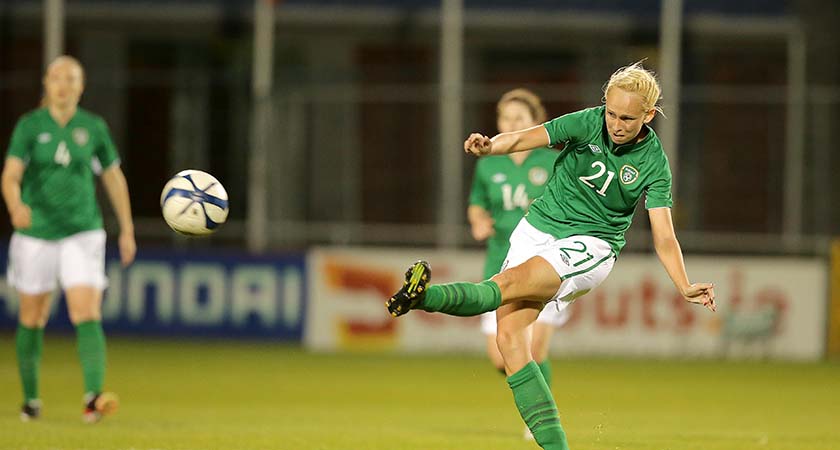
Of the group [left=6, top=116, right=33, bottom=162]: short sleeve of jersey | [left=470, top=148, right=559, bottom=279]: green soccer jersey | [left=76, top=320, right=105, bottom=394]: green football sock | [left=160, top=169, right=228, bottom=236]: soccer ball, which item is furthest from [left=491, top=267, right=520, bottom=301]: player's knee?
[left=6, top=116, right=33, bottom=162]: short sleeve of jersey

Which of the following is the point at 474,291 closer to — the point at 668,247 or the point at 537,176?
the point at 668,247

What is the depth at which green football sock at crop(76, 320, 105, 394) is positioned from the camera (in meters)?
9.23

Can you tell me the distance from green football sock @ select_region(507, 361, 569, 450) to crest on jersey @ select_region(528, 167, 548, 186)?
2.72m

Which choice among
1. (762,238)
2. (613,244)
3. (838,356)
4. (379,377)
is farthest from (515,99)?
(762,238)

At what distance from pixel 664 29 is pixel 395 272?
4723 millimetres

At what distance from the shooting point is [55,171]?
950 cm

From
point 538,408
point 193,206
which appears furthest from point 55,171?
point 538,408

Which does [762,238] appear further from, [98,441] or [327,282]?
[98,441]

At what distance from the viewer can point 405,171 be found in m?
20.3

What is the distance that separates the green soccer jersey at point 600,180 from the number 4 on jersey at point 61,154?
3790 mm

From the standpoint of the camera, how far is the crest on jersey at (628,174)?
6.77 meters

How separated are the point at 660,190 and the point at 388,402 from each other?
5.53 m

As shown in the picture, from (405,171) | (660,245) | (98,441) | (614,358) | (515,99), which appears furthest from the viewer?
(405,171)

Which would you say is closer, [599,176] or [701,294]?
[701,294]
